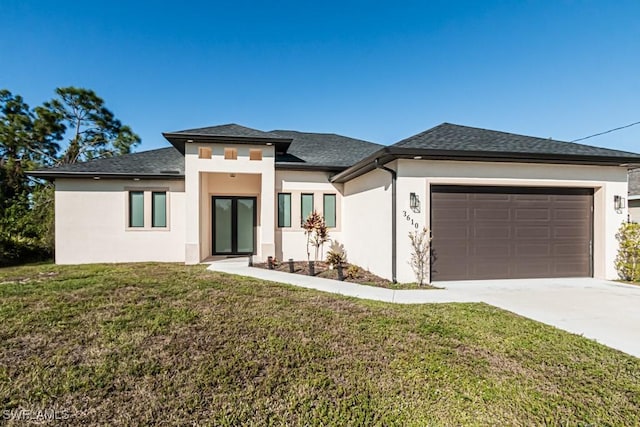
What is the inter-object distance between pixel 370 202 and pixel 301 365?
6387mm

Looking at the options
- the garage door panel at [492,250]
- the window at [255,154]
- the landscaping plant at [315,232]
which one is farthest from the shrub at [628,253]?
the window at [255,154]

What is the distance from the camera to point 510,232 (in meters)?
8.16

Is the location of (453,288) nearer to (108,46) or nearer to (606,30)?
(606,30)

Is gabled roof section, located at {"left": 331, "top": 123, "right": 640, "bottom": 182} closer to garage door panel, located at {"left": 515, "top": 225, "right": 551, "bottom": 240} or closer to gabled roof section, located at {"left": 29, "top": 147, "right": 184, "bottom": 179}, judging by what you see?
garage door panel, located at {"left": 515, "top": 225, "right": 551, "bottom": 240}

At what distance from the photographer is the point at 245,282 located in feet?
24.5

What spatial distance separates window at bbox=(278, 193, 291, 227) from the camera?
454 inches

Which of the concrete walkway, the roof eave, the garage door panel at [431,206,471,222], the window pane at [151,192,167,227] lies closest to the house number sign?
the garage door panel at [431,206,471,222]

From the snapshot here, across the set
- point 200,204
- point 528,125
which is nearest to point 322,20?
point 200,204

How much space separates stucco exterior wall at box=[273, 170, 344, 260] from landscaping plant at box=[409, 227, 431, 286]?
4.34 metres

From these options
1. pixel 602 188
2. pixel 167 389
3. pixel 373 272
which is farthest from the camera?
pixel 373 272

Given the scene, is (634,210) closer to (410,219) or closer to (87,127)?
(410,219)

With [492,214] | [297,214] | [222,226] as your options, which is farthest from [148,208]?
[492,214]

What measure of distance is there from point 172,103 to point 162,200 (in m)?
8.97

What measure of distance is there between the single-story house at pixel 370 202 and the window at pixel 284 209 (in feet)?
0.18
